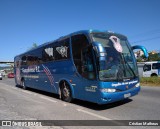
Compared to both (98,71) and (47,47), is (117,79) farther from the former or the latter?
(47,47)

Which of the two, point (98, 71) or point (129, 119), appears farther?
point (98, 71)

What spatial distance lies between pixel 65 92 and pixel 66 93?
107 mm

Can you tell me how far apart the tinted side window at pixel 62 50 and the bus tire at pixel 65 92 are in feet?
4.23

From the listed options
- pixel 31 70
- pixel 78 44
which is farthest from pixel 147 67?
pixel 78 44

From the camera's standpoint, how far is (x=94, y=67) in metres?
8.31

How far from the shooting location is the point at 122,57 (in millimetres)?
8938

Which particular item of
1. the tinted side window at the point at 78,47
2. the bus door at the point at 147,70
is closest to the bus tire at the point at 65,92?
the tinted side window at the point at 78,47

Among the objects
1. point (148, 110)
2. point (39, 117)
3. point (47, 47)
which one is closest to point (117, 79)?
point (148, 110)

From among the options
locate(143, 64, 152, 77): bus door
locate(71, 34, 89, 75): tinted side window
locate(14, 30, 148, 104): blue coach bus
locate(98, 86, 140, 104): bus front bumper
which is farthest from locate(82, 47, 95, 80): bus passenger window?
locate(143, 64, 152, 77): bus door

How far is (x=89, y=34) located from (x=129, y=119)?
3.50 m

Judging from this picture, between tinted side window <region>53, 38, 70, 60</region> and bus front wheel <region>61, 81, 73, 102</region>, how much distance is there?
1289 mm

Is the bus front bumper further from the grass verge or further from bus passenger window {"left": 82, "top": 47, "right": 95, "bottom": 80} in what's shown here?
the grass verge

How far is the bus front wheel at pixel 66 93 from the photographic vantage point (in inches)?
421

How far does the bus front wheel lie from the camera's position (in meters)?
10.7
